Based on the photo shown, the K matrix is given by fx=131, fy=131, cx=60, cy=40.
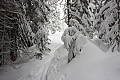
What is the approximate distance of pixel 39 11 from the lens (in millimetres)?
10406

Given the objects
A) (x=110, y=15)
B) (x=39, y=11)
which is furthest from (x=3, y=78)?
(x=110, y=15)

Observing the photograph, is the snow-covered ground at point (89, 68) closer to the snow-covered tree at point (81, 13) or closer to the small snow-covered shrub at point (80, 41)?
the small snow-covered shrub at point (80, 41)

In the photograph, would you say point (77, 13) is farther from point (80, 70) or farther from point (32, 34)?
point (80, 70)

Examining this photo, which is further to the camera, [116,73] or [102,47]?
[102,47]

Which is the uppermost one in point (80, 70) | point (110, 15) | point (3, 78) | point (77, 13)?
point (77, 13)

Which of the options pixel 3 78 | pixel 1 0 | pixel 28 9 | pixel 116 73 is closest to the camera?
pixel 116 73

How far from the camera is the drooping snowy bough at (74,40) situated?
23.0 feet

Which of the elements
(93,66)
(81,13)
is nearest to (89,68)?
(93,66)

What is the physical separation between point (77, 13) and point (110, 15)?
4.30 metres

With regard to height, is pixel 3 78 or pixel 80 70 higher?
pixel 80 70

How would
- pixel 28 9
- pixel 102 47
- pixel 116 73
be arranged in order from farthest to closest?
pixel 28 9, pixel 102 47, pixel 116 73

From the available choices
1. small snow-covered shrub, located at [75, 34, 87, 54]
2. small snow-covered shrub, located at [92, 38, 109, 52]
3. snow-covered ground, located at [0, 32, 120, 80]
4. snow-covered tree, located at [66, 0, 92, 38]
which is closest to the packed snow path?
snow-covered ground, located at [0, 32, 120, 80]

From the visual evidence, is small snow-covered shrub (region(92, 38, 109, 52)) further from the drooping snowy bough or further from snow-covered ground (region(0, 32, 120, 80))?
the drooping snowy bough

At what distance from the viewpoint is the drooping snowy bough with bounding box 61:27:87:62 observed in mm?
7008
